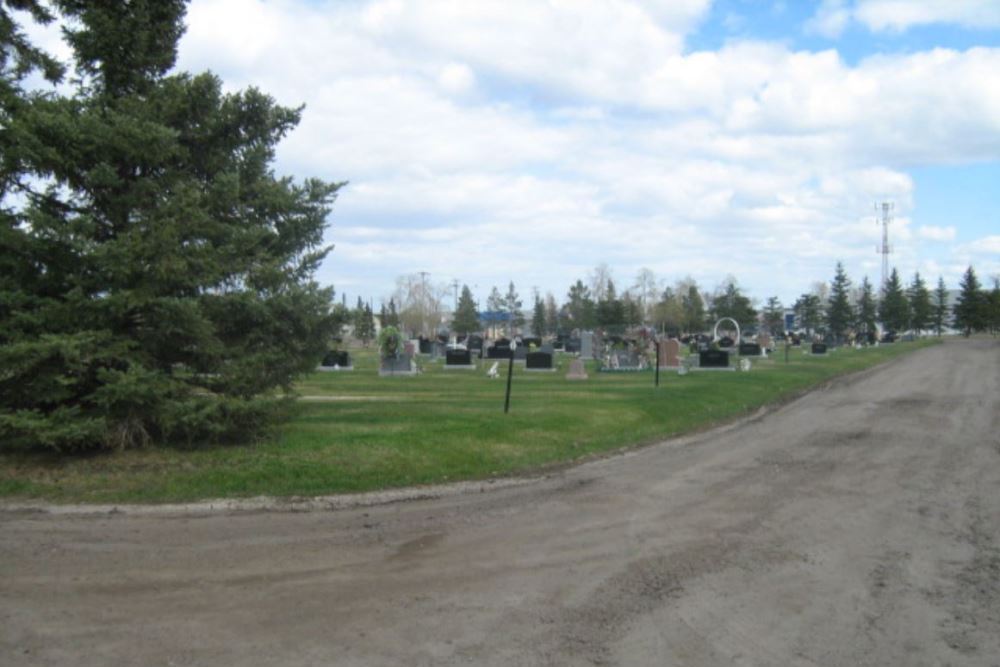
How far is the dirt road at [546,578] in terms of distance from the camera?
5066 millimetres

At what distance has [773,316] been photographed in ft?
288

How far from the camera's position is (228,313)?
11875 mm

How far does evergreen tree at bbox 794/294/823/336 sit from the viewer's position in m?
95.5

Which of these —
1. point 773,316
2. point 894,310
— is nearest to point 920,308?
point 894,310

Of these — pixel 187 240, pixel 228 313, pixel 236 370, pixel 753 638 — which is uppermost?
pixel 187 240

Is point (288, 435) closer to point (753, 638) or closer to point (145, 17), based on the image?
point (145, 17)

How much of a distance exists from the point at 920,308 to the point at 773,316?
29.1 m

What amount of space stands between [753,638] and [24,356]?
Result: 9.20 m

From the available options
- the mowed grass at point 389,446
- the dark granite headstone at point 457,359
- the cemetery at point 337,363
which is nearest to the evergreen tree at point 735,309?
the dark granite headstone at point 457,359

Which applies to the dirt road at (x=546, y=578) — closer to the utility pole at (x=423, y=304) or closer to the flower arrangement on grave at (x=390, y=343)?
the flower arrangement on grave at (x=390, y=343)

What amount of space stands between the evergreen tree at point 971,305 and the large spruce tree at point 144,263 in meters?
103

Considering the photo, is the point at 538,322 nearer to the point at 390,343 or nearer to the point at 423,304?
the point at 423,304

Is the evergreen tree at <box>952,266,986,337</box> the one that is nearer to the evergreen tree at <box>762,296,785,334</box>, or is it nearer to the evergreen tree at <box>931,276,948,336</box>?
the evergreen tree at <box>931,276,948,336</box>

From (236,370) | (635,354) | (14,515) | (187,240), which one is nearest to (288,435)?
(236,370)
